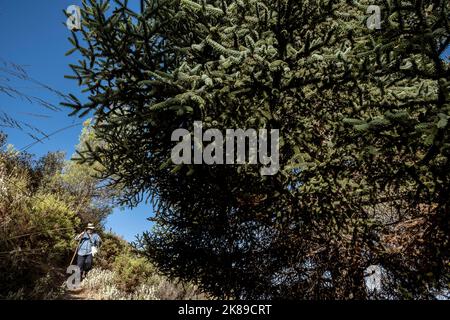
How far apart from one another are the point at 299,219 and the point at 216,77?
2.88m

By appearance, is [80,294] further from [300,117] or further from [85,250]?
[300,117]

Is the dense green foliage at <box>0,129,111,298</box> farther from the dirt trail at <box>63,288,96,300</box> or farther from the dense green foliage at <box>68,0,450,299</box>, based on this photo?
the dense green foliage at <box>68,0,450,299</box>

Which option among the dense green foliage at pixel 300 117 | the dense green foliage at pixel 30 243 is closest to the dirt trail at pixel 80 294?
the dense green foliage at pixel 30 243

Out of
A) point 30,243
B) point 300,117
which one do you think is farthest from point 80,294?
point 300,117

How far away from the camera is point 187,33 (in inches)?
194

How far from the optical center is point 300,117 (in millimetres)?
5184

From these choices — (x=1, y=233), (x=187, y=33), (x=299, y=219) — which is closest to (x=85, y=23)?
(x=187, y=33)

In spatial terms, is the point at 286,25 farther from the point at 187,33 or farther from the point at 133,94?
the point at 133,94

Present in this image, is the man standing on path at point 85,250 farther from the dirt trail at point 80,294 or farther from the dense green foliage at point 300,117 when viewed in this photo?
the dense green foliage at point 300,117

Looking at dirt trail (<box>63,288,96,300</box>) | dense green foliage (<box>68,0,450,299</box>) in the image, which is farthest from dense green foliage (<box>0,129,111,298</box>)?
dense green foliage (<box>68,0,450,299</box>)

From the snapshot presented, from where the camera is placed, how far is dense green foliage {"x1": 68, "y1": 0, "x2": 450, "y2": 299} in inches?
147

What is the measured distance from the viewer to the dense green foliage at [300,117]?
3.72 m
